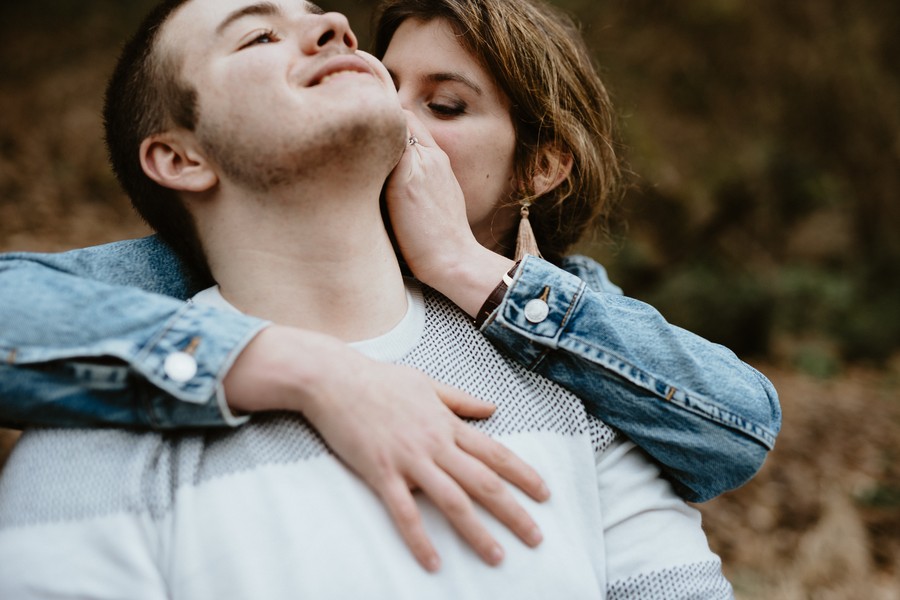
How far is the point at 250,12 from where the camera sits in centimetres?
184

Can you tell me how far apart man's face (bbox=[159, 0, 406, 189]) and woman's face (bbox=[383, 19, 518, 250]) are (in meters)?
0.44

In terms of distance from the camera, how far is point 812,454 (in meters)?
5.12

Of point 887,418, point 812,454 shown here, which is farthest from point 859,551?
point 887,418

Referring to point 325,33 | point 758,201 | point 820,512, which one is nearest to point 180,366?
point 325,33

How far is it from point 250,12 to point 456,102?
2.36 feet

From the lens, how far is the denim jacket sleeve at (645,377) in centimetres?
169

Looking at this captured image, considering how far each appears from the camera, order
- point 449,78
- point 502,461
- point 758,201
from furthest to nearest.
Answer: point 758,201 → point 449,78 → point 502,461

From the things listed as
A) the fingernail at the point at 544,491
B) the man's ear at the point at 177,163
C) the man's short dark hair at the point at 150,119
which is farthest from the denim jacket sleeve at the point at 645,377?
the man's short dark hair at the point at 150,119

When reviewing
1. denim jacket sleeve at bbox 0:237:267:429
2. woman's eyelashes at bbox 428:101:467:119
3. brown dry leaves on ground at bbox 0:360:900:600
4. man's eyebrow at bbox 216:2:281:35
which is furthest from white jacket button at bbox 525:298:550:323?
brown dry leaves on ground at bbox 0:360:900:600

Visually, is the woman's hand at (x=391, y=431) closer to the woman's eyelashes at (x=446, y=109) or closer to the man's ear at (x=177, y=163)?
the man's ear at (x=177, y=163)

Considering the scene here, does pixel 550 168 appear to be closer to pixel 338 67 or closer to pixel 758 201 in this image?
pixel 338 67

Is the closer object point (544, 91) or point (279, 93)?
point (279, 93)

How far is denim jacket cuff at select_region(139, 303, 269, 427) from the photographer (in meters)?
1.39

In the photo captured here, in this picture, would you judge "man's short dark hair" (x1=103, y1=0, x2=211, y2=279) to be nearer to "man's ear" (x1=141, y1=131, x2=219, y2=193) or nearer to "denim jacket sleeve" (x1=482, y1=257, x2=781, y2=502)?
"man's ear" (x1=141, y1=131, x2=219, y2=193)
